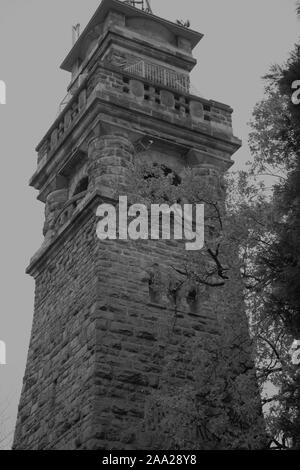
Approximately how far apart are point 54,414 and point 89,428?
1.73 m

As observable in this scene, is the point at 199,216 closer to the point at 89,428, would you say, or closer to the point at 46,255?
the point at 89,428

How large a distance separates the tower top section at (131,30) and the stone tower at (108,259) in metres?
0.10

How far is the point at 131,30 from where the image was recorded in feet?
→ 67.8

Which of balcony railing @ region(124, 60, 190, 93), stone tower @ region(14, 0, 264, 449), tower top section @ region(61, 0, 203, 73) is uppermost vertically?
tower top section @ region(61, 0, 203, 73)

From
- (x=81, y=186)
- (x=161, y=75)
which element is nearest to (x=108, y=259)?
(x=81, y=186)

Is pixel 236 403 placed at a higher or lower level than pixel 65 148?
Answer: lower

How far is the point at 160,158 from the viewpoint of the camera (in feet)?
55.9

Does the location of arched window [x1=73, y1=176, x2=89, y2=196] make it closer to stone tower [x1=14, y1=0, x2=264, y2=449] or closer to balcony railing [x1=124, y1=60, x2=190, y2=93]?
stone tower [x1=14, y1=0, x2=264, y2=449]

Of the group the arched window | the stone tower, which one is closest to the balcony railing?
the stone tower

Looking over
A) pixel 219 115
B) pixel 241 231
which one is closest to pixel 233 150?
pixel 219 115

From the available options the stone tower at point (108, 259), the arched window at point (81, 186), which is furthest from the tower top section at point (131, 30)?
the arched window at point (81, 186)

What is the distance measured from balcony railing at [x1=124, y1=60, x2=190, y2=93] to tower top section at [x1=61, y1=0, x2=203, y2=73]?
2.97ft

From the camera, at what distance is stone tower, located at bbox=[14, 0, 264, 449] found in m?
12.8

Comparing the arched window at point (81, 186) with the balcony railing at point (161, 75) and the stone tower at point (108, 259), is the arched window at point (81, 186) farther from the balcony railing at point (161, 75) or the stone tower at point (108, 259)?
the balcony railing at point (161, 75)
